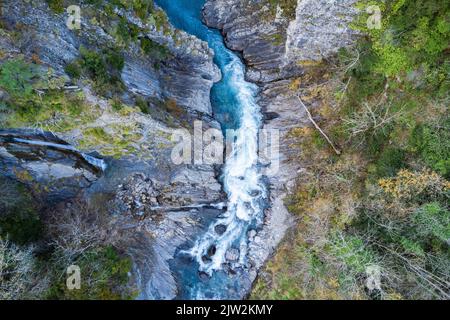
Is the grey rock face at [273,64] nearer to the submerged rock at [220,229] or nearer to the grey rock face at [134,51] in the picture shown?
the submerged rock at [220,229]

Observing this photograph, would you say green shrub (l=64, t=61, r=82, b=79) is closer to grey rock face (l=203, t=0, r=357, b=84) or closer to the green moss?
the green moss

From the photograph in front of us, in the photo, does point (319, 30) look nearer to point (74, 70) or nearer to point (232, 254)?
point (74, 70)

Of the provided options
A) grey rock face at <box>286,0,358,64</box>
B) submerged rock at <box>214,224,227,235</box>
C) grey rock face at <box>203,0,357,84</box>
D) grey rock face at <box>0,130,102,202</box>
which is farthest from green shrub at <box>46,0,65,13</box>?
submerged rock at <box>214,224,227,235</box>

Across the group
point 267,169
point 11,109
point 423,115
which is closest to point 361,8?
point 423,115

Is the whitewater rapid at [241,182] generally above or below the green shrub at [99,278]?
above

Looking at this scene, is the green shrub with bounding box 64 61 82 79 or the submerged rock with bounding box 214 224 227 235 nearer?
the green shrub with bounding box 64 61 82 79

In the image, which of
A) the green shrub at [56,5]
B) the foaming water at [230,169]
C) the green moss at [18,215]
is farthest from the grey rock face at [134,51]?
the green moss at [18,215]

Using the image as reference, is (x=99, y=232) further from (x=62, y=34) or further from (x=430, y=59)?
(x=430, y=59)

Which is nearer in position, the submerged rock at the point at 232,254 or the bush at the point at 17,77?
the bush at the point at 17,77

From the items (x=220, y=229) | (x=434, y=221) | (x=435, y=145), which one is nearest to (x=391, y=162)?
(x=435, y=145)
